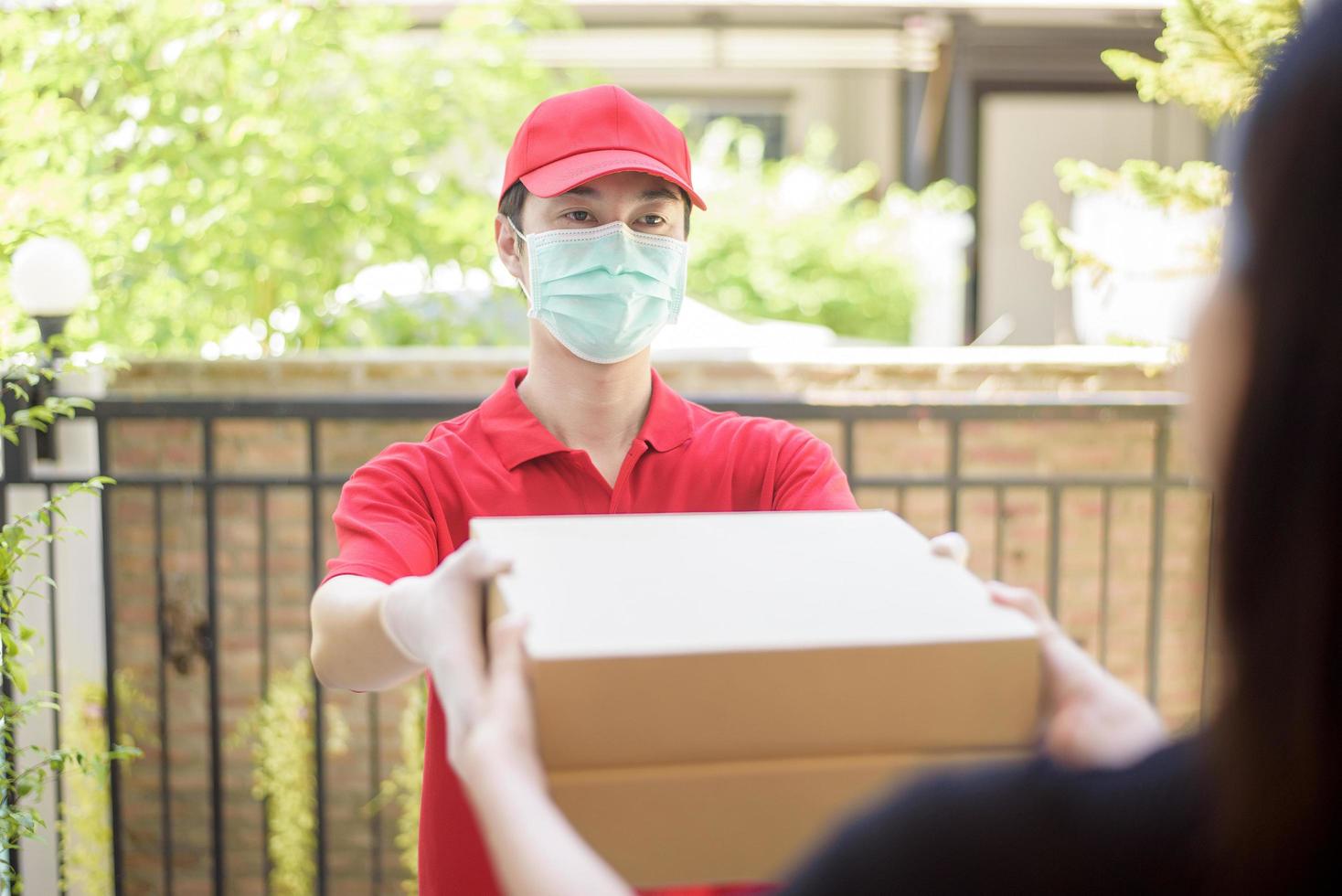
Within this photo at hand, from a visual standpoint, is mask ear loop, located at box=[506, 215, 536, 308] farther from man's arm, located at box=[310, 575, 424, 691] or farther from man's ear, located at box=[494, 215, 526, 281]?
man's arm, located at box=[310, 575, 424, 691]

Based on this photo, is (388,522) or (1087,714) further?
(388,522)

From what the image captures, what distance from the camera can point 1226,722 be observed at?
75 cm

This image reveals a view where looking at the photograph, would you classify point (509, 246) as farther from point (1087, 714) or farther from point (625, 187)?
point (1087, 714)

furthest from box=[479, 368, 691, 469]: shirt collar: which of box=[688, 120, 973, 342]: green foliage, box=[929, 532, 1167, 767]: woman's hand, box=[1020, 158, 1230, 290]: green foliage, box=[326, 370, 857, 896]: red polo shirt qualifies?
box=[688, 120, 973, 342]: green foliage

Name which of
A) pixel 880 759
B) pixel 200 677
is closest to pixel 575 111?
pixel 880 759

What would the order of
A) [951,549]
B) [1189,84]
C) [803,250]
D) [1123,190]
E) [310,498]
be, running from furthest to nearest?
[803,250] → [310,498] → [1123,190] → [1189,84] → [951,549]

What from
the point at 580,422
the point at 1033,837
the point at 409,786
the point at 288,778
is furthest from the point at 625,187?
the point at 288,778

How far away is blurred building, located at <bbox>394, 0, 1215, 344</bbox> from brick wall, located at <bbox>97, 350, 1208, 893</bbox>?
14.5 feet

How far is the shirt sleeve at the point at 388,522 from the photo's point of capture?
4.91ft

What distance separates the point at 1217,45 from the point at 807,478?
1821mm

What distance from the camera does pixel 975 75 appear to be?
9.59 metres

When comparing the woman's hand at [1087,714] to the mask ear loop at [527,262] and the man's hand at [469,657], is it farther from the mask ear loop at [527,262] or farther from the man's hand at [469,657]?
the mask ear loop at [527,262]

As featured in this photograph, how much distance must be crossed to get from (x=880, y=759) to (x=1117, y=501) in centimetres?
392

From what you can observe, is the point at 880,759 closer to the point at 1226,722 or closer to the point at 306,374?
the point at 1226,722
